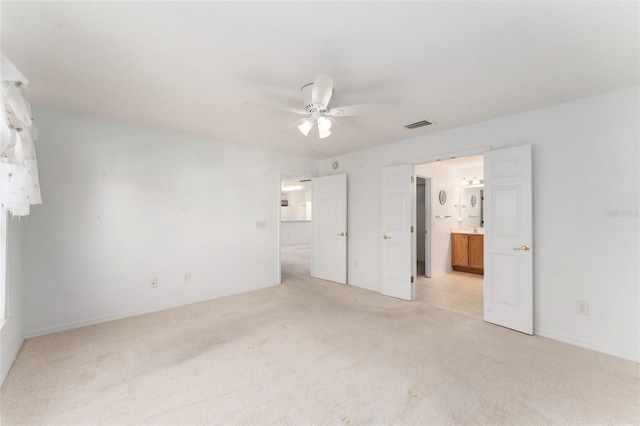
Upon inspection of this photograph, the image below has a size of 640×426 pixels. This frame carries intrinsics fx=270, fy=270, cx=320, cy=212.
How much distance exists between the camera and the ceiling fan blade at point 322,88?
1901 mm

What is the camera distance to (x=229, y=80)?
2350 mm

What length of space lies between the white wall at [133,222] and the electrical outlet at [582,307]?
411cm

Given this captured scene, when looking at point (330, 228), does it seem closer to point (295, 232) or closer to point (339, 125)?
point (339, 125)

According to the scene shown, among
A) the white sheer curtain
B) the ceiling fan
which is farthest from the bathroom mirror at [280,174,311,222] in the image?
the white sheer curtain

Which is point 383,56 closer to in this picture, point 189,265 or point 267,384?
point 267,384

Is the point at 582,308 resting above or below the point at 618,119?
below

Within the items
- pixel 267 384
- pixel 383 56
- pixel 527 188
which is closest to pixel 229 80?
pixel 383 56

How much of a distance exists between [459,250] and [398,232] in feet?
8.63

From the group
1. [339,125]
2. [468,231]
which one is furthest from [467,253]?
[339,125]

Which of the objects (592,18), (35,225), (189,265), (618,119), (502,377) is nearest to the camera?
(592,18)

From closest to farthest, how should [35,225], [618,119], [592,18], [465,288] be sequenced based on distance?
[592,18] → [618,119] → [35,225] → [465,288]

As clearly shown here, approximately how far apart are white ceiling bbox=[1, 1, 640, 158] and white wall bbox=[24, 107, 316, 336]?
0.54 meters

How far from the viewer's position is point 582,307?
2.72m

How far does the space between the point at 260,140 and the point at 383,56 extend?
2624mm
